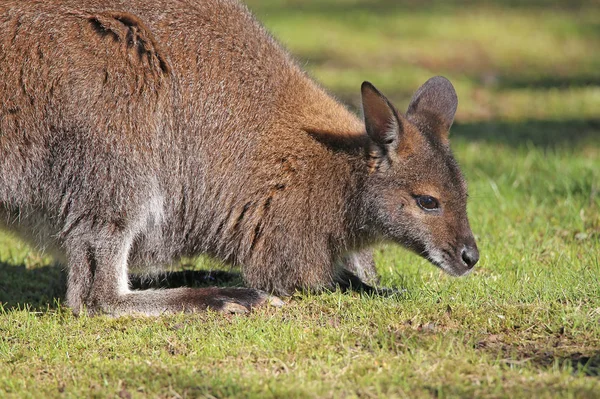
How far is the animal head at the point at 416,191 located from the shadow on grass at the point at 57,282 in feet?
3.69

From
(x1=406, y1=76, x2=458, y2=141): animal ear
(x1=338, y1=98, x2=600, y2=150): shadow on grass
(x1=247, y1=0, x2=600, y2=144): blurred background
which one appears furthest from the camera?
(x1=247, y1=0, x2=600, y2=144): blurred background

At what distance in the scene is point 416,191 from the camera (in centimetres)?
458

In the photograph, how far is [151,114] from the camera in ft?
15.0

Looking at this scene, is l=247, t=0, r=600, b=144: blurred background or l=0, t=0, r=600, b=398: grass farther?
l=247, t=0, r=600, b=144: blurred background

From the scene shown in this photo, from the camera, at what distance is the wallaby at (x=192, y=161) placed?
4477mm

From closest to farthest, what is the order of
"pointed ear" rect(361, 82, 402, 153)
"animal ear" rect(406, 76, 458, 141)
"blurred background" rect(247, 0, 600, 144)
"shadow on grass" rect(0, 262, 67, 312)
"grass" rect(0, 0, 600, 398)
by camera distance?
1. "grass" rect(0, 0, 600, 398)
2. "pointed ear" rect(361, 82, 402, 153)
3. "animal ear" rect(406, 76, 458, 141)
4. "shadow on grass" rect(0, 262, 67, 312)
5. "blurred background" rect(247, 0, 600, 144)

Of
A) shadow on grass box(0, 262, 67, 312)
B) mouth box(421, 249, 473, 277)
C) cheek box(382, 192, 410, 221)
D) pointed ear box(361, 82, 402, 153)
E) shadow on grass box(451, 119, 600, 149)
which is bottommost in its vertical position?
shadow on grass box(0, 262, 67, 312)

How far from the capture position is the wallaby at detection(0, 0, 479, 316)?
4477 mm

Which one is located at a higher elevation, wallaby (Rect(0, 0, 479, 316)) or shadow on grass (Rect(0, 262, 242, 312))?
wallaby (Rect(0, 0, 479, 316))

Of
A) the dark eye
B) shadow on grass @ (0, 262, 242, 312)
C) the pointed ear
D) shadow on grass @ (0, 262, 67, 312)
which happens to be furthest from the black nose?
shadow on grass @ (0, 262, 67, 312)

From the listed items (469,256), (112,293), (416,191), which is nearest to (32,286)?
(112,293)

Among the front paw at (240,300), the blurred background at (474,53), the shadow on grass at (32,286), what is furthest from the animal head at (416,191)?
the blurred background at (474,53)

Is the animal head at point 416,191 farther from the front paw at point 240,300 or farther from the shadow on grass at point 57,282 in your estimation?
the shadow on grass at point 57,282

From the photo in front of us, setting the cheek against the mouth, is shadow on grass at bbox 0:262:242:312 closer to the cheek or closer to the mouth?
the cheek
